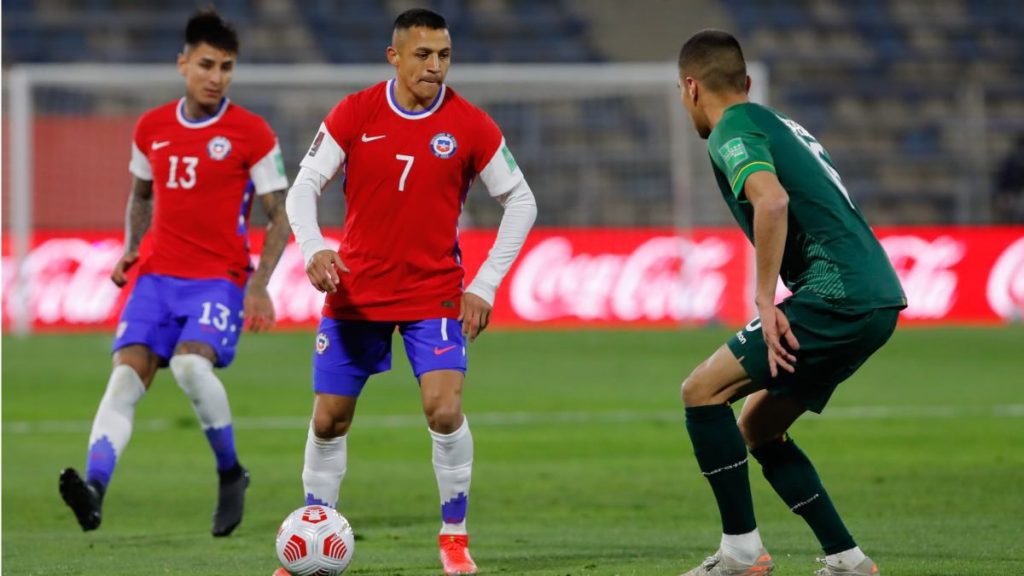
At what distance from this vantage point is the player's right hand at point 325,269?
19.1 feet

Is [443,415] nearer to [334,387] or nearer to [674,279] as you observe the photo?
[334,387]

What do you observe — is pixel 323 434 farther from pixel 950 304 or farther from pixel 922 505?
pixel 950 304

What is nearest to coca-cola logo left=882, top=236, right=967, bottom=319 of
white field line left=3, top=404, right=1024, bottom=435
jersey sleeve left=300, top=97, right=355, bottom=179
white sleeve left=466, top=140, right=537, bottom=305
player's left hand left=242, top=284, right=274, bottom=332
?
white field line left=3, top=404, right=1024, bottom=435

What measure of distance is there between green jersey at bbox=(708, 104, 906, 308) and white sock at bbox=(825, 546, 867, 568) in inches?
33.7

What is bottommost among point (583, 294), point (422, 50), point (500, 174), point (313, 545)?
point (583, 294)

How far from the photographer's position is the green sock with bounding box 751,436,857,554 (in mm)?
5500

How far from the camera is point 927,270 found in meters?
24.8

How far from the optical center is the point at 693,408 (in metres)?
5.40

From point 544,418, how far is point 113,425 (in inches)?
264

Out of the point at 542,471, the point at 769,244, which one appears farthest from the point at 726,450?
the point at 542,471

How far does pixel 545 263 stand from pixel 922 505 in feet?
52.6

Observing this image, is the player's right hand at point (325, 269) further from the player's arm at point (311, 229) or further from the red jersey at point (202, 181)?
the red jersey at point (202, 181)

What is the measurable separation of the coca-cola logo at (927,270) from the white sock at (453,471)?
62.5ft

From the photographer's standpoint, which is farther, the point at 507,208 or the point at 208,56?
the point at 208,56
